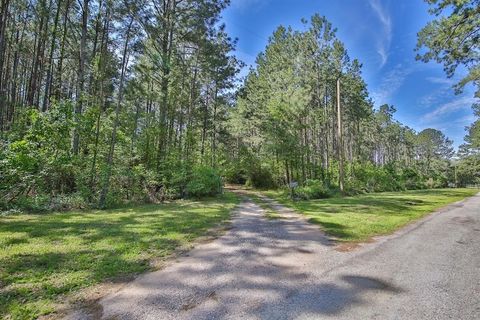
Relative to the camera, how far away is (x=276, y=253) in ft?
16.1

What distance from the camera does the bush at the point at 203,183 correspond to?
47.2ft

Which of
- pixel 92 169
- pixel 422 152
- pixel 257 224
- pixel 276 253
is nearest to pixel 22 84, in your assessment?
pixel 92 169

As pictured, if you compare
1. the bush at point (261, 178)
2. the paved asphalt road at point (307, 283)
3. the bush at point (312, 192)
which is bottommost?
the paved asphalt road at point (307, 283)

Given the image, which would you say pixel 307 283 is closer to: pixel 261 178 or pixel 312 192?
pixel 312 192

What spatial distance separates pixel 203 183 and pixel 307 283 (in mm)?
11625

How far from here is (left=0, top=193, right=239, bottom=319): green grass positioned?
328 centimetres

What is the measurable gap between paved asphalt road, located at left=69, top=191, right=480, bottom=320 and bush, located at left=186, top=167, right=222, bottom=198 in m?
8.76

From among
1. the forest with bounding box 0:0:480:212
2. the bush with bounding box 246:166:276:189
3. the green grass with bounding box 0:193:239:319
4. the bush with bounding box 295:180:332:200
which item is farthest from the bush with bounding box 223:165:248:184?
the green grass with bounding box 0:193:239:319

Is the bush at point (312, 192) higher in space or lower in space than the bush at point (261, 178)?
lower

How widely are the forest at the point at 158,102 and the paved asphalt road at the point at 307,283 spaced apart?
219 inches

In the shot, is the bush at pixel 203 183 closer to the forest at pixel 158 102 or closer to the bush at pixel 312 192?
the forest at pixel 158 102

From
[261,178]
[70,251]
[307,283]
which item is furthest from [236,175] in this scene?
[307,283]

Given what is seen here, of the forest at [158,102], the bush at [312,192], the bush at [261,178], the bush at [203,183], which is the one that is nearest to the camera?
the forest at [158,102]

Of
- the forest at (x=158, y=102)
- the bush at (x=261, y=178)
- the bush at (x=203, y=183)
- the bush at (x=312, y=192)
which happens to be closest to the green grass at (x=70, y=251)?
the forest at (x=158, y=102)
